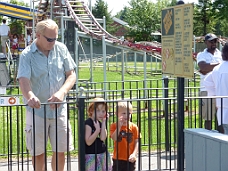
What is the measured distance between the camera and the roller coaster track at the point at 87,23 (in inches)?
627

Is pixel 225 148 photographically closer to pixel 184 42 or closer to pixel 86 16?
pixel 184 42

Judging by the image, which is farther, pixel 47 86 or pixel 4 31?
pixel 4 31

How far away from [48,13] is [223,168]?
640 inches

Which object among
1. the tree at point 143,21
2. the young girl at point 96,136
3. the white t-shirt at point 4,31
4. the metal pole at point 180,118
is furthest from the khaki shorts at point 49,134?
the tree at point 143,21

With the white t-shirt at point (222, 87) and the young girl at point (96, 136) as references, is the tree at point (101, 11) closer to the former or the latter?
the white t-shirt at point (222, 87)

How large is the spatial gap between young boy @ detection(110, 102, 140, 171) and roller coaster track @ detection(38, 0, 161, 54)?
31.1ft

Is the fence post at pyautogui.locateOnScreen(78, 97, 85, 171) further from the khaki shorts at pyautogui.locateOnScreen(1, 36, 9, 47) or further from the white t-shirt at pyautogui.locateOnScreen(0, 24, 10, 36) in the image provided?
the white t-shirt at pyautogui.locateOnScreen(0, 24, 10, 36)

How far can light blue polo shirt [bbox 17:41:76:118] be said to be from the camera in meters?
5.89

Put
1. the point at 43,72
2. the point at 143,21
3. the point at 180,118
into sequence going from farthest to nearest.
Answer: the point at 143,21
the point at 43,72
the point at 180,118

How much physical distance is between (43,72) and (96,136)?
90 cm

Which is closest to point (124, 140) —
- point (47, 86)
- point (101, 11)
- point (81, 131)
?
point (81, 131)

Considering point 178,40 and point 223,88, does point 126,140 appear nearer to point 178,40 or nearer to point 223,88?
point 223,88

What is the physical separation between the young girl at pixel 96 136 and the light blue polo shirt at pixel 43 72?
0.37 metres

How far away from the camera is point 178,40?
4.60 metres
